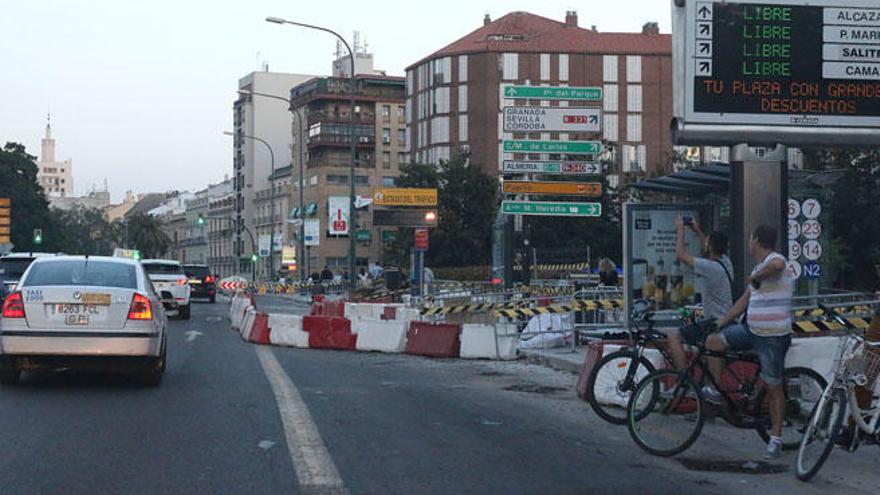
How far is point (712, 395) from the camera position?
9078mm

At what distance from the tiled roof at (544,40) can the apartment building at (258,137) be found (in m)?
38.1

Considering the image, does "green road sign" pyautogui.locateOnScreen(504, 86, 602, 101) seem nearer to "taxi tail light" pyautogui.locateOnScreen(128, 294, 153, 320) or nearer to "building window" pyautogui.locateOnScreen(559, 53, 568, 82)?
"taxi tail light" pyautogui.locateOnScreen(128, 294, 153, 320)

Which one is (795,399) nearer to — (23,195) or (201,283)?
(201,283)

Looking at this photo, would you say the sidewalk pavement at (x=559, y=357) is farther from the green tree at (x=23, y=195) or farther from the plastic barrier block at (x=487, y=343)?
the green tree at (x=23, y=195)

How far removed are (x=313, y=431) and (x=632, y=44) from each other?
89286 mm

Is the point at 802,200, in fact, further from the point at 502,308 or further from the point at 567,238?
the point at 567,238

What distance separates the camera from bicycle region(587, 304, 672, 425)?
31.7 feet

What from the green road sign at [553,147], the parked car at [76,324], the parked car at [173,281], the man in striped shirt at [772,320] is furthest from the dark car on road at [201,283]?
the man in striped shirt at [772,320]

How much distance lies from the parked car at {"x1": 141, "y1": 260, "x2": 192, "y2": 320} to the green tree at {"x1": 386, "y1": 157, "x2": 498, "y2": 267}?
147 ft

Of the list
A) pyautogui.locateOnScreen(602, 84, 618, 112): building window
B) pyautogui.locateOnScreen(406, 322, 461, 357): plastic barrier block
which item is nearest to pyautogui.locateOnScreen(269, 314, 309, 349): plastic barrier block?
pyautogui.locateOnScreen(406, 322, 461, 357): plastic barrier block

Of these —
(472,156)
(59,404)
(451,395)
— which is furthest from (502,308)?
(472,156)

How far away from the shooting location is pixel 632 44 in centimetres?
9488

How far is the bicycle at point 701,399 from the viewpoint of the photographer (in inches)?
348

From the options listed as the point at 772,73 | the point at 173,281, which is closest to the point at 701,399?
the point at 772,73
